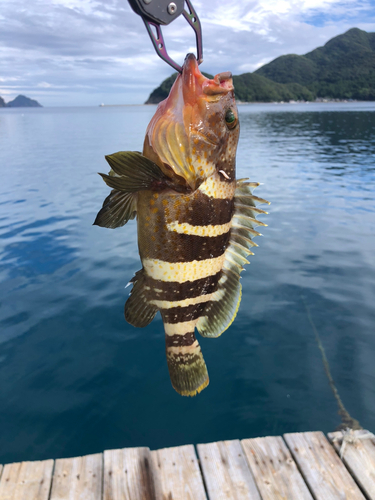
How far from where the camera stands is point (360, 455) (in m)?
4.71

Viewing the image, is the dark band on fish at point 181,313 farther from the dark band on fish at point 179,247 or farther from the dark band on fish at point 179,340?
the dark band on fish at point 179,247

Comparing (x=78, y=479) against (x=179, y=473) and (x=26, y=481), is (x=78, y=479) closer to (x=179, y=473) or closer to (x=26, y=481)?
(x=26, y=481)

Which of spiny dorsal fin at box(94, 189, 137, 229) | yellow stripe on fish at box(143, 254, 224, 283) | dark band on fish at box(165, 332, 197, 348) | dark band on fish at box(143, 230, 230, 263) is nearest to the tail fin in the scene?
dark band on fish at box(165, 332, 197, 348)

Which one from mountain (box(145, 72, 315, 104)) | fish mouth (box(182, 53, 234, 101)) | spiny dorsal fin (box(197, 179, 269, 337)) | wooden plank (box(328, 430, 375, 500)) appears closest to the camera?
fish mouth (box(182, 53, 234, 101))

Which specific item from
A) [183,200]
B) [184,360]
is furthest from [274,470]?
[183,200]

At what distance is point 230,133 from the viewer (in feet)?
8.55

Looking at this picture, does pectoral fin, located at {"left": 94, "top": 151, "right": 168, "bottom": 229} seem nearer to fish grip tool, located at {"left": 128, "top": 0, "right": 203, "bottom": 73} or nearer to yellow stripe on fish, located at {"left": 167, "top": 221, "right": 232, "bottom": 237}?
yellow stripe on fish, located at {"left": 167, "top": 221, "right": 232, "bottom": 237}

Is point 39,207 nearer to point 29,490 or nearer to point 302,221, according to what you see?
point 302,221

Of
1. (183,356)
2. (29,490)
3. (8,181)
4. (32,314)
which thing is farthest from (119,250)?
(8,181)

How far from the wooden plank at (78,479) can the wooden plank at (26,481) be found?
0.10 metres

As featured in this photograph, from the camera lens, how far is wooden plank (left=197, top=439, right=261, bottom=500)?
4.21 meters

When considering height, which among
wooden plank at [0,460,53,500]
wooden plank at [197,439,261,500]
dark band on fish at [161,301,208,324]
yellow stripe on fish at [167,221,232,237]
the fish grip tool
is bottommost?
wooden plank at [197,439,261,500]

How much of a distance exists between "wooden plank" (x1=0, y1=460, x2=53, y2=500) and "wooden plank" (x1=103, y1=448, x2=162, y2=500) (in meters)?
0.68

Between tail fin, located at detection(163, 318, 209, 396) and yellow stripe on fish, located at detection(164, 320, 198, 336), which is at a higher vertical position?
yellow stripe on fish, located at detection(164, 320, 198, 336)
